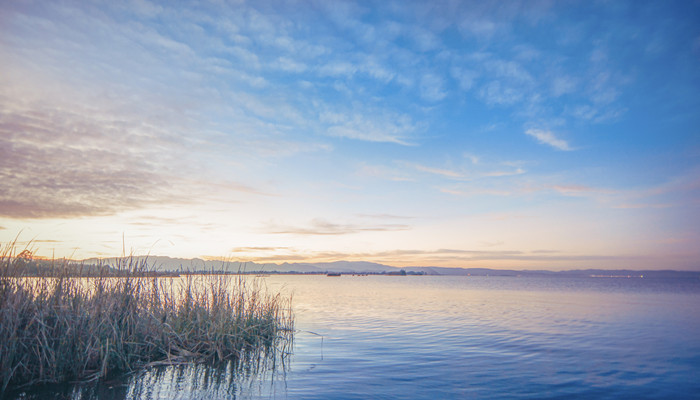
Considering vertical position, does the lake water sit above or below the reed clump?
below

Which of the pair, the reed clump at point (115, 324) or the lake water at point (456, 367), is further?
the lake water at point (456, 367)

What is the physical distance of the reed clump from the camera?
334 inches

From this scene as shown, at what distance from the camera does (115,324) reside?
32.2 feet

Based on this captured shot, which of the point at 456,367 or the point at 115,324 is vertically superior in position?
the point at 115,324

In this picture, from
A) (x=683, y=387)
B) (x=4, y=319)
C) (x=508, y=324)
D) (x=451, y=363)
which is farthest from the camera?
(x=508, y=324)

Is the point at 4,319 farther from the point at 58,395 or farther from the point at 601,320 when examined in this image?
the point at 601,320

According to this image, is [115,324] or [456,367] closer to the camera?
[115,324]

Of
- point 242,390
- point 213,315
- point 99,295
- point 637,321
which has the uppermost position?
point 99,295

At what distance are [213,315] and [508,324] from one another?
1963cm

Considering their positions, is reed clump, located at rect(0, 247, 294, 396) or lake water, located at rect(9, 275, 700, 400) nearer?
reed clump, located at rect(0, 247, 294, 396)

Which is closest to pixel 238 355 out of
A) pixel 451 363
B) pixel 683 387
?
pixel 451 363

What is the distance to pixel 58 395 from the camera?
8.06m

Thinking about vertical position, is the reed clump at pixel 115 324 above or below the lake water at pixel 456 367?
above

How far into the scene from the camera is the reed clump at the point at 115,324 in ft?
27.8
